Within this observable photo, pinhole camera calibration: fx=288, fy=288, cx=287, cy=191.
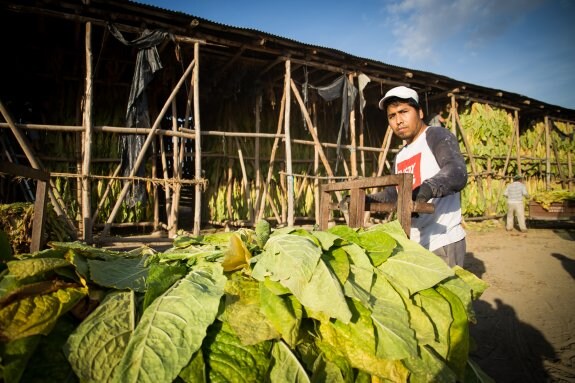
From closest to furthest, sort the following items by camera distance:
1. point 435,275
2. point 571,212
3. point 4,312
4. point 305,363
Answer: point 4,312
point 305,363
point 435,275
point 571,212

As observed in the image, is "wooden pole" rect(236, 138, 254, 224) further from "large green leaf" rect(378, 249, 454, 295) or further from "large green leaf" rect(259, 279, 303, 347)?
"large green leaf" rect(259, 279, 303, 347)

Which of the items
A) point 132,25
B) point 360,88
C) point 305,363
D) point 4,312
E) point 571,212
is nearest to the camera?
point 4,312

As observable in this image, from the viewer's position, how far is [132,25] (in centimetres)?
609

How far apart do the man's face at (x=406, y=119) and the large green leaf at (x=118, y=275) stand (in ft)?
7.39

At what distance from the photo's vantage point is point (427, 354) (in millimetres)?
1011

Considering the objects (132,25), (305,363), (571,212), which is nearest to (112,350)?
(305,363)

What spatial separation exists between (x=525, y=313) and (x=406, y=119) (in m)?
3.57

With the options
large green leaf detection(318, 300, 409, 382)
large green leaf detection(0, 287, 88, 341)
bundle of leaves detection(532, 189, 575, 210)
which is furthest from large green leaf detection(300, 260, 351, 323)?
bundle of leaves detection(532, 189, 575, 210)

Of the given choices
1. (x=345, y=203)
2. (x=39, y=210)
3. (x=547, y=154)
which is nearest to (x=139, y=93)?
(x=39, y=210)

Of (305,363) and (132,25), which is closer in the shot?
(305,363)

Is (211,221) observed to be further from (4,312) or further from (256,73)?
(4,312)

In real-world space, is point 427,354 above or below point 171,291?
below

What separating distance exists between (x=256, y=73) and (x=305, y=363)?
8.18 meters

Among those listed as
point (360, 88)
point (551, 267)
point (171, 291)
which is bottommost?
point (551, 267)
